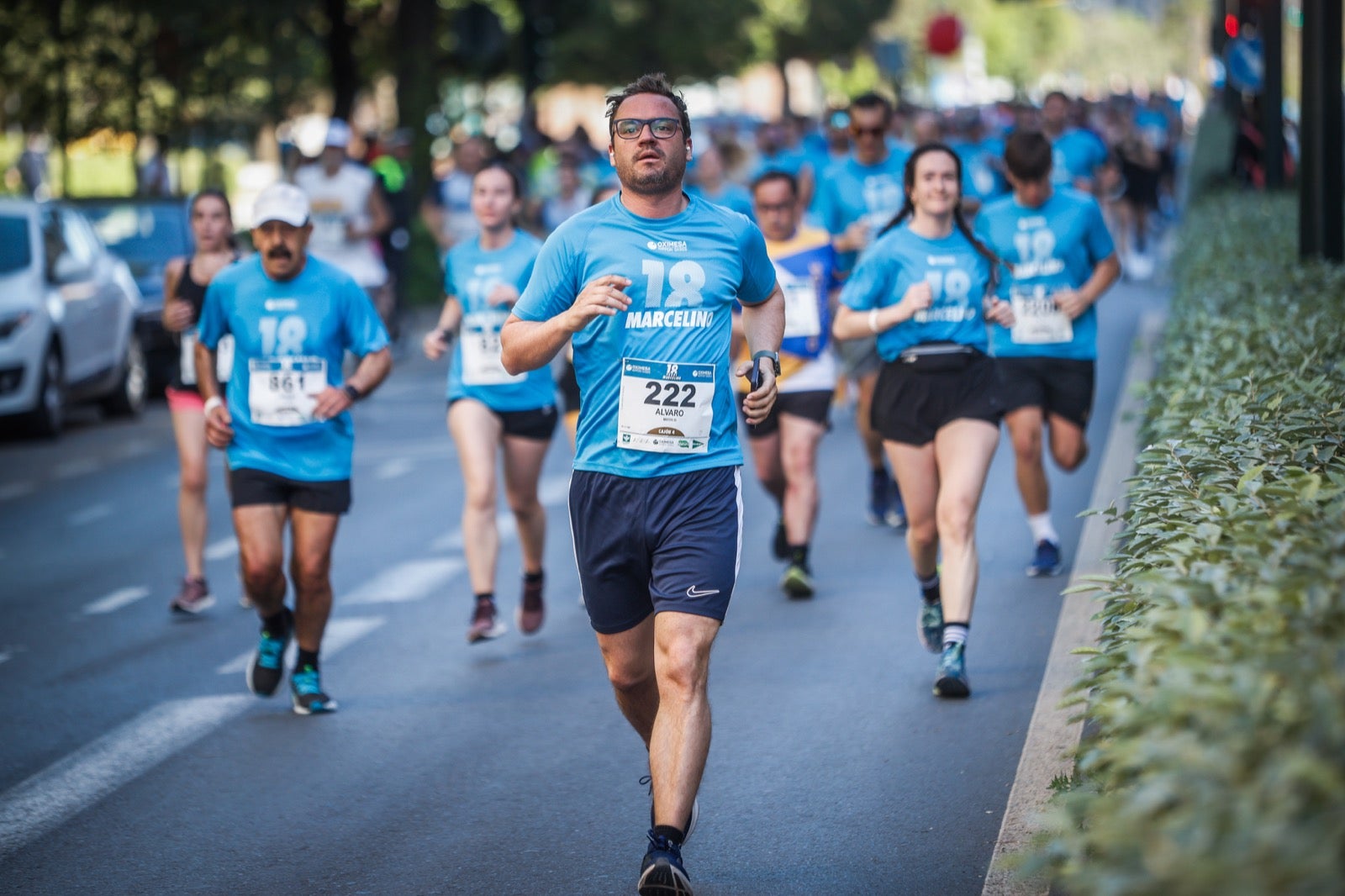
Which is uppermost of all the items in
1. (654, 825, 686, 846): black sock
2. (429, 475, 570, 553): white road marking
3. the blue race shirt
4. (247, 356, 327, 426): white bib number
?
the blue race shirt

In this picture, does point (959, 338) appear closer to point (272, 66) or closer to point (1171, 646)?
point (1171, 646)

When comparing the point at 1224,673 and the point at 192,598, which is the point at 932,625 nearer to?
the point at 192,598

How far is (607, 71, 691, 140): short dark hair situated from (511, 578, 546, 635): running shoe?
348cm

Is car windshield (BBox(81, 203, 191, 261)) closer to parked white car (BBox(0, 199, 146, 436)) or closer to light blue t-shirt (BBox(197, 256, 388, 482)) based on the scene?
parked white car (BBox(0, 199, 146, 436))

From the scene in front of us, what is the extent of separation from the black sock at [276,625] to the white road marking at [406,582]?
1.76 meters

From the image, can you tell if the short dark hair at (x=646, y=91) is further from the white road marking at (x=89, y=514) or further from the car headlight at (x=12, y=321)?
the car headlight at (x=12, y=321)

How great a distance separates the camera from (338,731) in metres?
7.14

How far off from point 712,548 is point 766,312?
29.5 inches

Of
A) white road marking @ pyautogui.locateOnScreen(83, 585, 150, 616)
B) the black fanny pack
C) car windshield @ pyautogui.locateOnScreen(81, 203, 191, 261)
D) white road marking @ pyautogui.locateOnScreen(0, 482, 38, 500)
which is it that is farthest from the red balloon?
the black fanny pack

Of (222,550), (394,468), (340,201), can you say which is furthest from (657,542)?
(340,201)

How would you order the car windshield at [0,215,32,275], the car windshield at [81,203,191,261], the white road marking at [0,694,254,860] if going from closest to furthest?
the white road marking at [0,694,254,860] < the car windshield at [0,215,32,275] < the car windshield at [81,203,191,261]

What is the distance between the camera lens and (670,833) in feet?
16.2

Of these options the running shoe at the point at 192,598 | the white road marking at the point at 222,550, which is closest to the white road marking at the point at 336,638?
the running shoe at the point at 192,598

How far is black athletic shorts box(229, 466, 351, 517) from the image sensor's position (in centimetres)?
730
